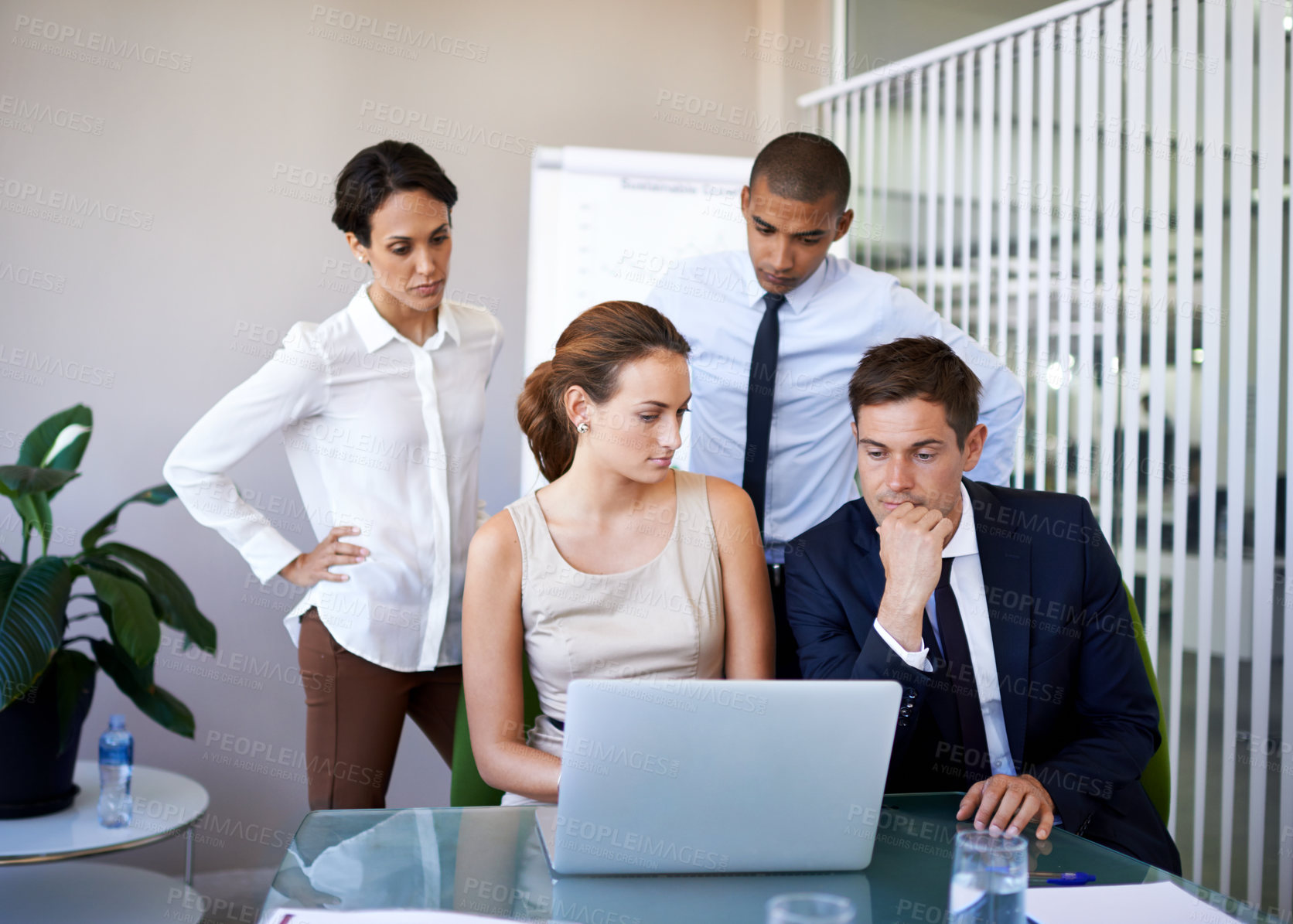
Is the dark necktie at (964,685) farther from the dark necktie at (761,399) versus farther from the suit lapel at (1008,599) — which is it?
the dark necktie at (761,399)

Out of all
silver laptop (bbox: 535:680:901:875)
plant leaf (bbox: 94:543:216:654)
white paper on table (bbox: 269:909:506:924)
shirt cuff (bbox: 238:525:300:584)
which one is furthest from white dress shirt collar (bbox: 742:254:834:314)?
white paper on table (bbox: 269:909:506:924)

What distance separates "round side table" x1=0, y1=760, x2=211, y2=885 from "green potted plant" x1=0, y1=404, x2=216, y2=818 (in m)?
0.06

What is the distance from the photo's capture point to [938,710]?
1.74m

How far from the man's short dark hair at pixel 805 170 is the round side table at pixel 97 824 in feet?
6.53

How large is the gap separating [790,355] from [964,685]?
102cm

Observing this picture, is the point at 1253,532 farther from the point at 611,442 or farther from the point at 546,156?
the point at 546,156

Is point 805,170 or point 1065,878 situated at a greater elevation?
point 805,170

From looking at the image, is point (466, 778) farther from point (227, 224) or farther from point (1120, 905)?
point (227, 224)

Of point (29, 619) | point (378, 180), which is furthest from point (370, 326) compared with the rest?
point (29, 619)

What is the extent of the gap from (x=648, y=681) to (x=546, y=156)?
8.39 feet

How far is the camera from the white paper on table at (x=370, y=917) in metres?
1.12

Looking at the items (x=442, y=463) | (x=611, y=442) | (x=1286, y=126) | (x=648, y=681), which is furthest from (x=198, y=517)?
(x=1286, y=126)

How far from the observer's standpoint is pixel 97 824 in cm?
259

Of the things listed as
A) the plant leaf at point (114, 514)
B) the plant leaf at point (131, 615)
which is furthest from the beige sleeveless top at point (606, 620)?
the plant leaf at point (114, 514)
